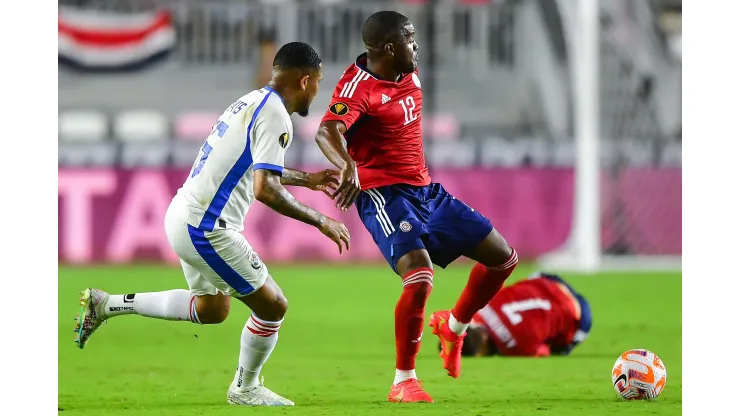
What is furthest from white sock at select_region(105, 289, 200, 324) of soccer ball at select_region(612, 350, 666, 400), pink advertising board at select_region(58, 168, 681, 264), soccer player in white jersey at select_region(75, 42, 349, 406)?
pink advertising board at select_region(58, 168, 681, 264)

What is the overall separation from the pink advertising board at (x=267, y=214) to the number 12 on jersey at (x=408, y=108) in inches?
380

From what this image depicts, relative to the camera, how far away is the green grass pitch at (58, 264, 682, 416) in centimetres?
612

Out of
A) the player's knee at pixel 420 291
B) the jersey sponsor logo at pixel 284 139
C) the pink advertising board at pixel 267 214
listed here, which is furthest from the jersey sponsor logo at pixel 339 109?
the pink advertising board at pixel 267 214

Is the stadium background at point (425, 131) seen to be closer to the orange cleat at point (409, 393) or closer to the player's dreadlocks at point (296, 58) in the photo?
the orange cleat at point (409, 393)

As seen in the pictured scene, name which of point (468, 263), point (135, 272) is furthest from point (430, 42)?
point (135, 272)

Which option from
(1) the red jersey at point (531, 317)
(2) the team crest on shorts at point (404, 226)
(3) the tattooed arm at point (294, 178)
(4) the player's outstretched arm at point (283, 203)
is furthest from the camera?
(1) the red jersey at point (531, 317)

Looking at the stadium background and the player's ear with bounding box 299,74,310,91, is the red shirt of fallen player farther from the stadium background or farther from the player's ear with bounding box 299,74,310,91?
the player's ear with bounding box 299,74,310,91

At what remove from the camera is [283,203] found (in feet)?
18.9

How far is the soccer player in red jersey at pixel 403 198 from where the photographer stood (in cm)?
634

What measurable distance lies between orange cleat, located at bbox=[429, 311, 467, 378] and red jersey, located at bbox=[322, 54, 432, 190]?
823 mm

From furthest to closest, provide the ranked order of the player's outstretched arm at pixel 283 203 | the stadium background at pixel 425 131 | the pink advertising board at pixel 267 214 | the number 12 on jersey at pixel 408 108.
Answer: the pink advertising board at pixel 267 214
the stadium background at pixel 425 131
the number 12 on jersey at pixel 408 108
the player's outstretched arm at pixel 283 203

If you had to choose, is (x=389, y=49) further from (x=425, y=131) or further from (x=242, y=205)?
(x=425, y=131)

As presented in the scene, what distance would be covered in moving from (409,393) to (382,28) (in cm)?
192

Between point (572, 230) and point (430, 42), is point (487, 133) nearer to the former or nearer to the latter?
point (430, 42)
